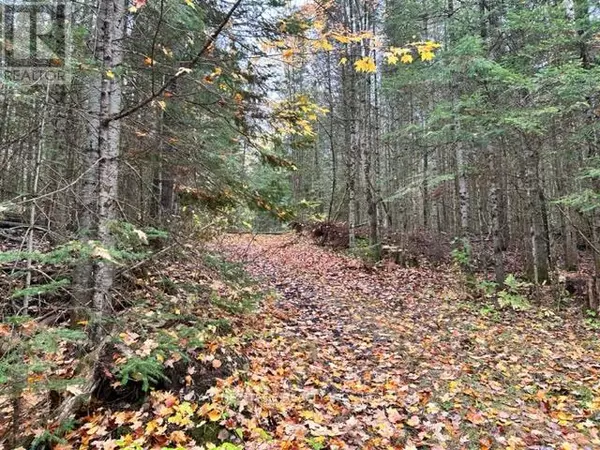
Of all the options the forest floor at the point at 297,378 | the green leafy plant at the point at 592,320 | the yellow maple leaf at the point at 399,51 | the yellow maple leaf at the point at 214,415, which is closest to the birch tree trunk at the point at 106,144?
the forest floor at the point at 297,378

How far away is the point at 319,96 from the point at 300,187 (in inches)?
218

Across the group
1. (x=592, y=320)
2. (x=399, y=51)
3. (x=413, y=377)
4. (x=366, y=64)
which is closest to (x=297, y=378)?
(x=413, y=377)

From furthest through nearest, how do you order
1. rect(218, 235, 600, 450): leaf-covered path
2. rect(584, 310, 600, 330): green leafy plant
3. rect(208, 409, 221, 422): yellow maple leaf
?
rect(584, 310, 600, 330): green leafy plant, rect(218, 235, 600, 450): leaf-covered path, rect(208, 409, 221, 422): yellow maple leaf

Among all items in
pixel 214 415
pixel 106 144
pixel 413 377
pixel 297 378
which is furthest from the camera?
pixel 413 377

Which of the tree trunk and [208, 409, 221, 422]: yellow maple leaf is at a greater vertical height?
the tree trunk

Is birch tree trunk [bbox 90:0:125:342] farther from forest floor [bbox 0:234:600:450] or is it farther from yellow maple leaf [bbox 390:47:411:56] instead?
yellow maple leaf [bbox 390:47:411:56]

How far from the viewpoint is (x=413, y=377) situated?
5.32 metres

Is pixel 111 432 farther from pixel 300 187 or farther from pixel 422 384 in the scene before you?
pixel 300 187

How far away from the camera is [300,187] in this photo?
2441 cm

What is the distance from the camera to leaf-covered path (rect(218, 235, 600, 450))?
4059 millimetres

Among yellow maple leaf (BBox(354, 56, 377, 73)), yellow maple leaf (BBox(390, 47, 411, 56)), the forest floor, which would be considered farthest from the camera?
the forest floor

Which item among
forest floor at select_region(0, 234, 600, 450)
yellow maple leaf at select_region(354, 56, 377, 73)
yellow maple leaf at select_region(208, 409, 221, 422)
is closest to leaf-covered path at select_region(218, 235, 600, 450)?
forest floor at select_region(0, 234, 600, 450)

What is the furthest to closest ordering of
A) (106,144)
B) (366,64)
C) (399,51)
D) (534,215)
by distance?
(534,215), (106,144), (366,64), (399,51)

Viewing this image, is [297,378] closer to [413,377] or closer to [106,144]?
[413,377]
